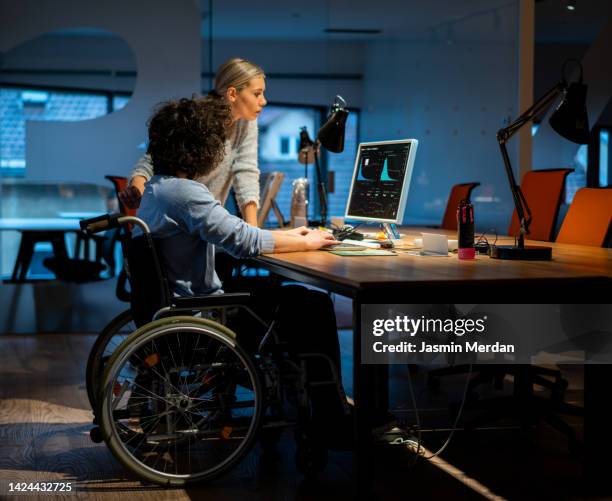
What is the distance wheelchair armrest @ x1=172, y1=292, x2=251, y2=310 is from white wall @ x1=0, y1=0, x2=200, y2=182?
3.48 m

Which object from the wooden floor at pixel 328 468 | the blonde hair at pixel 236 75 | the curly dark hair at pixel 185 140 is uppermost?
the blonde hair at pixel 236 75

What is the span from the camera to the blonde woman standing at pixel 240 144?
12.9 feet

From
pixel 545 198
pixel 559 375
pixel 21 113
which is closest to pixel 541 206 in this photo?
pixel 545 198

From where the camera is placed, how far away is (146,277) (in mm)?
2895

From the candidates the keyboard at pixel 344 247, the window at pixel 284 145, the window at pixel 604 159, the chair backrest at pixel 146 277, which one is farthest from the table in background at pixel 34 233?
the window at pixel 604 159

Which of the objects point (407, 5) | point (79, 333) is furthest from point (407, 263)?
point (407, 5)

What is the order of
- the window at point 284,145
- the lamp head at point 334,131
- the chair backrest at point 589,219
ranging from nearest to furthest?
the chair backrest at point 589,219 → the lamp head at point 334,131 → the window at point 284,145

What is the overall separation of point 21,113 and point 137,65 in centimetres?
86

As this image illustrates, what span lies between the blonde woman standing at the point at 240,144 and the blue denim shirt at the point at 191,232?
2.88 ft

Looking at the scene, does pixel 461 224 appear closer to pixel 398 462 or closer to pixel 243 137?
pixel 398 462

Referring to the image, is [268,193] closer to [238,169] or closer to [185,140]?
[238,169]

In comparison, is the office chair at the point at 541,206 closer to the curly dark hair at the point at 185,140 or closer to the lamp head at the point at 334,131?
the lamp head at the point at 334,131

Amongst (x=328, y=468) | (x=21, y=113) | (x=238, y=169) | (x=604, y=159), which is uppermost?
(x=21, y=113)

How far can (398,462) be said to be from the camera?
3.25 m
